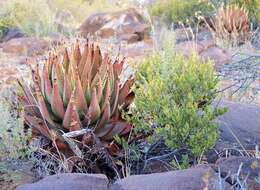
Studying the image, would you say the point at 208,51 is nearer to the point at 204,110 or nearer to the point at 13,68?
the point at 13,68

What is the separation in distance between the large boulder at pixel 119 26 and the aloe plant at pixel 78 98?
9.71m

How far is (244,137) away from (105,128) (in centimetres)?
117

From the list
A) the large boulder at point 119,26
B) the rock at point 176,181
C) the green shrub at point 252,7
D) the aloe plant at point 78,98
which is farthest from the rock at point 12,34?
the rock at point 176,181

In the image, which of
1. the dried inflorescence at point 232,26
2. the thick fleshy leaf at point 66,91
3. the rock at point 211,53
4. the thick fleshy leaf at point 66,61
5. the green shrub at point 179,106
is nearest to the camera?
the green shrub at point 179,106

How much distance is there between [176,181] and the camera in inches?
108

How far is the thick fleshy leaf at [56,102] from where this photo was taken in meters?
3.62

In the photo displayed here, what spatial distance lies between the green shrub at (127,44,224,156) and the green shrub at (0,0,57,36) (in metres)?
10.5

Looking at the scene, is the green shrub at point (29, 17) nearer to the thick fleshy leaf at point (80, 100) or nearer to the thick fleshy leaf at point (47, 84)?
the thick fleshy leaf at point (47, 84)

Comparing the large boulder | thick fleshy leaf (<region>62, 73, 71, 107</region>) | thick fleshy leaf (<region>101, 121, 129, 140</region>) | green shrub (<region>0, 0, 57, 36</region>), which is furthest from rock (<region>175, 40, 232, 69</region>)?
green shrub (<region>0, 0, 57, 36</region>)

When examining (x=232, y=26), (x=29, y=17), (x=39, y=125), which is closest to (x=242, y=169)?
(x=39, y=125)

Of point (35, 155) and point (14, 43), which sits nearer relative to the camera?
point (35, 155)

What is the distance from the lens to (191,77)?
3609 mm

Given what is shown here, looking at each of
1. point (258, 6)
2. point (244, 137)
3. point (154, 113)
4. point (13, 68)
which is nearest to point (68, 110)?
point (154, 113)

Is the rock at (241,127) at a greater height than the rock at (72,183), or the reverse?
the rock at (72,183)
